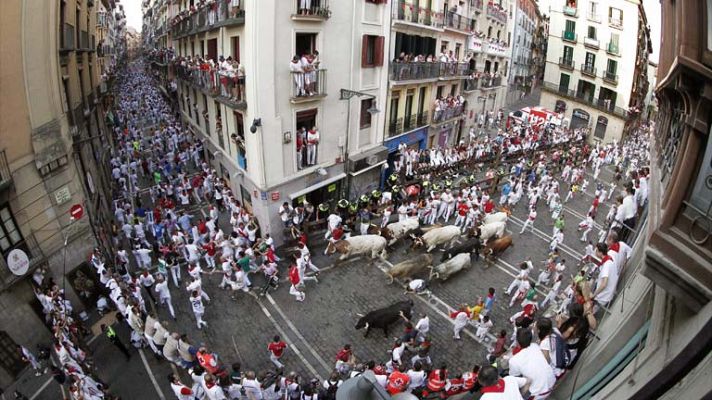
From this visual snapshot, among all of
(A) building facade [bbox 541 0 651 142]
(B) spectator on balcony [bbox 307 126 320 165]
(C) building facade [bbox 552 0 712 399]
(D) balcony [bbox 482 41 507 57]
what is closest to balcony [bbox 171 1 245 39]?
(B) spectator on balcony [bbox 307 126 320 165]

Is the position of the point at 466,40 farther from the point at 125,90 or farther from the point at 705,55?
the point at 125,90

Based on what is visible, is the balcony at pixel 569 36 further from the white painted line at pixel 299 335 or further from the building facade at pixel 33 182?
the building facade at pixel 33 182

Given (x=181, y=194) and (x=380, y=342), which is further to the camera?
(x=181, y=194)

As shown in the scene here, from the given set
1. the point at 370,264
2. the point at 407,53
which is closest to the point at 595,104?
the point at 407,53

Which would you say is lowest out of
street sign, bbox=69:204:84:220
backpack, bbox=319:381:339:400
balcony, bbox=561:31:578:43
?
backpack, bbox=319:381:339:400

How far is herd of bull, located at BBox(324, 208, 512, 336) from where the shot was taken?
14594 millimetres

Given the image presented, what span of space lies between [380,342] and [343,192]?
32.2 feet

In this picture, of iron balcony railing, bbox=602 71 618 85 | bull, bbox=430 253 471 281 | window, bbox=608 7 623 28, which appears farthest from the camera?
iron balcony railing, bbox=602 71 618 85

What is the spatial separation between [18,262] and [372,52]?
53.8ft

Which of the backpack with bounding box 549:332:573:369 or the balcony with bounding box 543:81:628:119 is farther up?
the balcony with bounding box 543:81:628:119

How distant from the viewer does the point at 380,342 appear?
40.0ft

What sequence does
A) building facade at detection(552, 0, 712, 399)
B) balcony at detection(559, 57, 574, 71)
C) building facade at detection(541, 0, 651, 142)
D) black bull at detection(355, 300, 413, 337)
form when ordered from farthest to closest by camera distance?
balcony at detection(559, 57, 574, 71)
building facade at detection(541, 0, 651, 142)
black bull at detection(355, 300, 413, 337)
building facade at detection(552, 0, 712, 399)

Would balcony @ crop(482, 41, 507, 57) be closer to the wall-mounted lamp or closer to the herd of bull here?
the herd of bull

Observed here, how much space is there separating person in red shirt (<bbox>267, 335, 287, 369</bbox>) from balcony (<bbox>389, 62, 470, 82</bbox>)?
49.9ft
